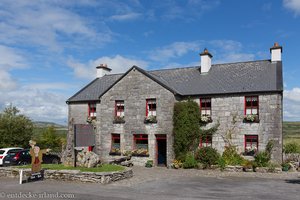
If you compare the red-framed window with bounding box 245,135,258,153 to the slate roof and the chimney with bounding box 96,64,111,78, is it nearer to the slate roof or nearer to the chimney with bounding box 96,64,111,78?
the slate roof

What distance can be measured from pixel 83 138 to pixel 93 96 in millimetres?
10017

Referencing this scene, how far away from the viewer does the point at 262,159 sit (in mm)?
21125

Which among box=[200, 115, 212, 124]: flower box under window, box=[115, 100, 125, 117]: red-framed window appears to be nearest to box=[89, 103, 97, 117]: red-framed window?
box=[115, 100, 125, 117]: red-framed window

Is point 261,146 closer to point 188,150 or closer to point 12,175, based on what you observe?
point 188,150

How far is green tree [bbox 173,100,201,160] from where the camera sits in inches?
906

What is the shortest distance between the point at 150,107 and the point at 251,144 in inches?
314

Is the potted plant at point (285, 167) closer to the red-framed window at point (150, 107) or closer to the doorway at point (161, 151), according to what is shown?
the doorway at point (161, 151)

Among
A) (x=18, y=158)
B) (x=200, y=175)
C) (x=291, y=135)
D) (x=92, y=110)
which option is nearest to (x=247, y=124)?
(x=200, y=175)

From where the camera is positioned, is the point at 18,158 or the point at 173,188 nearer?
the point at 173,188

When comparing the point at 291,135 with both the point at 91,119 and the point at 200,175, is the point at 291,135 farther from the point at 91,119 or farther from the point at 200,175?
the point at 200,175

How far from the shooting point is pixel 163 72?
Answer: 95.5 feet

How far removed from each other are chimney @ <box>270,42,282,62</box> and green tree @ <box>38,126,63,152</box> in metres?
22.5

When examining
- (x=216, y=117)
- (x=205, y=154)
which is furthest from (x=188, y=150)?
(x=216, y=117)

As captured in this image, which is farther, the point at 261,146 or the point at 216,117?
the point at 216,117
